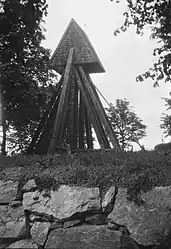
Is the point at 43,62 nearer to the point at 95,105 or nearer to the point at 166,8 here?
the point at 95,105

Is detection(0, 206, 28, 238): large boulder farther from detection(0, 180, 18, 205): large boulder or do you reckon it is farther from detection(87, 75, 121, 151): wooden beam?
detection(87, 75, 121, 151): wooden beam

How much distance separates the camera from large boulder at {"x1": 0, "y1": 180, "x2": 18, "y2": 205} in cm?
607

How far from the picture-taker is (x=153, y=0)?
7395 mm

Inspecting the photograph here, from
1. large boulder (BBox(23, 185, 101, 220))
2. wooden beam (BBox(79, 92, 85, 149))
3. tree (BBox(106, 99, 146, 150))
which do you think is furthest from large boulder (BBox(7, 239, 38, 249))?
tree (BBox(106, 99, 146, 150))

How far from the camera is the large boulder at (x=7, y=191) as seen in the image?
607 centimetres

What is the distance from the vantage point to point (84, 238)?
5.16m

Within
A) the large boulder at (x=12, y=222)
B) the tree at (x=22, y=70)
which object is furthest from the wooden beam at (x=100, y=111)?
the large boulder at (x=12, y=222)

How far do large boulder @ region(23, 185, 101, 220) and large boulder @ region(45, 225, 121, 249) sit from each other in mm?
283

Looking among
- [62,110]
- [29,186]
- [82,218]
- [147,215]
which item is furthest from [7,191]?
[62,110]

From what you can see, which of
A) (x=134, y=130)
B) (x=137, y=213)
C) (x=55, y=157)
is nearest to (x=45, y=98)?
(x=55, y=157)

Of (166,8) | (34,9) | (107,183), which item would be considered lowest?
(107,183)

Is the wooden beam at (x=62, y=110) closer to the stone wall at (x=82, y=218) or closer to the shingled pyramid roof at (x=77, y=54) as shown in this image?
the shingled pyramid roof at (x=77, y=54)

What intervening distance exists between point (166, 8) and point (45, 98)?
6.53m

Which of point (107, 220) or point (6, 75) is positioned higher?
point (6, 75)
